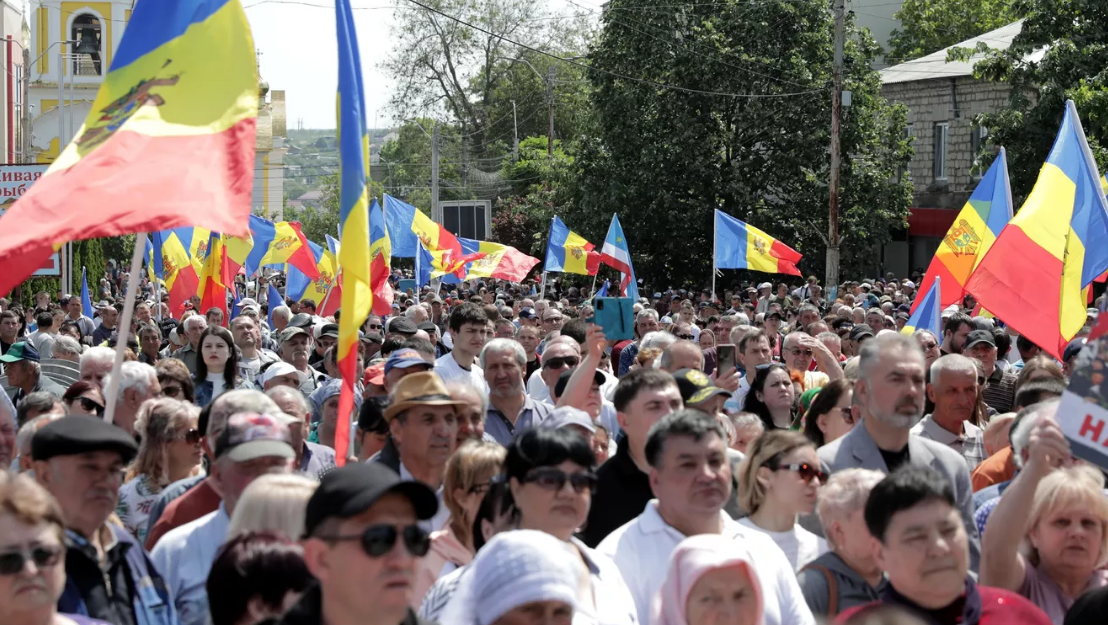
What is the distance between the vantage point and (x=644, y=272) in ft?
126

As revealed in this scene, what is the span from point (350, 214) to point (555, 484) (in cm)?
181

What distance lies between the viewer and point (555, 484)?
4.44m

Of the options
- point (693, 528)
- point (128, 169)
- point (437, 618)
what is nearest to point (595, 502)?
point (693, 528)

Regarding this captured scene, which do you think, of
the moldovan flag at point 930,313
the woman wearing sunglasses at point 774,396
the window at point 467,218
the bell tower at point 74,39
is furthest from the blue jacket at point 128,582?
the bell tower at point 74,39

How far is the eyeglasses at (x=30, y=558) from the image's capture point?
A: 3.47 meters

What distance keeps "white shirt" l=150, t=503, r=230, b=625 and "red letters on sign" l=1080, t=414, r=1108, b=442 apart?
261cm

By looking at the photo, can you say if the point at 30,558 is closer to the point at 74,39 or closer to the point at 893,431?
the point at 893,431

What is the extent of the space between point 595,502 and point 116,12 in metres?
62.7

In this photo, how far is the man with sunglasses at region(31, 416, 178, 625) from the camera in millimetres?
4219

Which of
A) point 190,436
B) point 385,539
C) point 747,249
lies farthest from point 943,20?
point 385,539

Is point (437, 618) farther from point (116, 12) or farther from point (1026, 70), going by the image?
point (116, 12)

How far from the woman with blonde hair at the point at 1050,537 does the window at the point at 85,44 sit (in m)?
62.8

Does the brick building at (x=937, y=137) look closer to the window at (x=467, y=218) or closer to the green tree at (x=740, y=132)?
the green tree at (x=740, y=132)

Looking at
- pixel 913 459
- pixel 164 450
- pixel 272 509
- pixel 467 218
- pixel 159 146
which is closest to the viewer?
pixel 272 509
